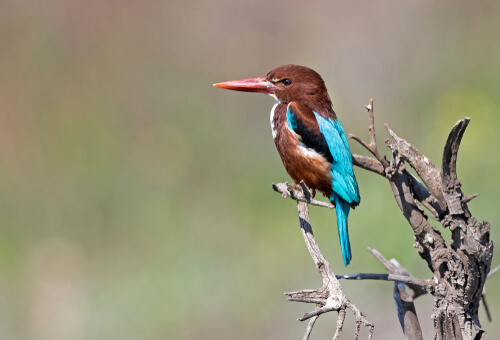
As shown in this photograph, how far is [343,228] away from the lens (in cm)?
238

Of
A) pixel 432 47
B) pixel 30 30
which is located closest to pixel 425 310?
pixel 432 47

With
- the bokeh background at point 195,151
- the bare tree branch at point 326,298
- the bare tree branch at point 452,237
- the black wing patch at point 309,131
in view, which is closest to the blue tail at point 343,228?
the black wing patch at point 309,131

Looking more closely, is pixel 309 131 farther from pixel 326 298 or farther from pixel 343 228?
pixel 326 298

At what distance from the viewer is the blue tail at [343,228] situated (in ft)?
7.72

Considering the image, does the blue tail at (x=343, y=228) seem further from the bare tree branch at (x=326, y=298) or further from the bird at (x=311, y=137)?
the bare tree branch at (x=326, y=298)

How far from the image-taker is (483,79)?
5133 millimetres

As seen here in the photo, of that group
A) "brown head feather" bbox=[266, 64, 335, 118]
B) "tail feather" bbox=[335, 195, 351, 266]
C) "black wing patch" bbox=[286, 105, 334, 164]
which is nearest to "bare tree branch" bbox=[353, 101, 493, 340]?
"tail feather" bbox=[335, 195, 351, 266]

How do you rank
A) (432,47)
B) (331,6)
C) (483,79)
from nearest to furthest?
(483,79) → (432,47) → (331,6)

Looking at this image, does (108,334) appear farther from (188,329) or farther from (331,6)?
(331,6)

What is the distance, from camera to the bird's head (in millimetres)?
2582

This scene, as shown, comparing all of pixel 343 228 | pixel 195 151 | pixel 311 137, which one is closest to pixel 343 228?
pixel 343 228

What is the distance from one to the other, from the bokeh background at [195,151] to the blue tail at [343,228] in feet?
4.29

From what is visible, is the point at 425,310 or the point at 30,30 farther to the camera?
the point at 30,30

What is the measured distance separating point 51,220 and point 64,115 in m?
0.92
